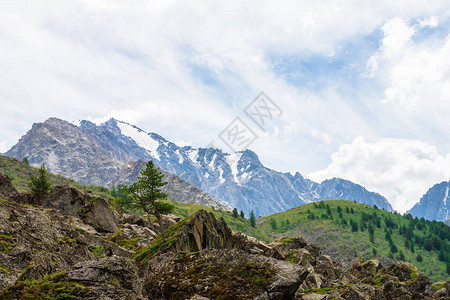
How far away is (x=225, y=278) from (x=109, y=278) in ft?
22.9

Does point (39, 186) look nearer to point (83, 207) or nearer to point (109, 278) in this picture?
point (83, 207)

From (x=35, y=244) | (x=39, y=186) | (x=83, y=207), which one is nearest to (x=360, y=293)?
(x=35, y=244)

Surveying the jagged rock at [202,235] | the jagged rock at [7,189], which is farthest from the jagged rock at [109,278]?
the jagged rock at [7,189]

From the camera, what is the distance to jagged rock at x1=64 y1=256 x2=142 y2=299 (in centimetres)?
1507

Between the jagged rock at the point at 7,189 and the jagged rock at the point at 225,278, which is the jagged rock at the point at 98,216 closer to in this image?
the jagged rock at the point at 7,189

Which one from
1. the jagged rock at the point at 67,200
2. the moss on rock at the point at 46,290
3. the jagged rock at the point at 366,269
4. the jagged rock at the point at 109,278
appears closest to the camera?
the moss on rock at the point at 46,290

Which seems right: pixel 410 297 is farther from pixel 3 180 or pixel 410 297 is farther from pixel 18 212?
pixel 3 180

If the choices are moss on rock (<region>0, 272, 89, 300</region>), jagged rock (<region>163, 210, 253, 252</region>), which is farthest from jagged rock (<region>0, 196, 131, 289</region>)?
jagged rock (<region>163, 210, 253, 252</region>)

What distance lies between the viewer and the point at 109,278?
16094 mm

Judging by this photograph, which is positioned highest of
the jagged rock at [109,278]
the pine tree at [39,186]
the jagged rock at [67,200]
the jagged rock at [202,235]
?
the pine tree at [39,186]

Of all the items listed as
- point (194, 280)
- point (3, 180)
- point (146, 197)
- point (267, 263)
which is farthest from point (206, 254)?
point (3, 180)

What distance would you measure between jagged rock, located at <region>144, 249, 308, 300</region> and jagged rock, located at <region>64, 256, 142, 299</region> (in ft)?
7.49

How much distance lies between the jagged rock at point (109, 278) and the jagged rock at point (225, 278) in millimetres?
2284

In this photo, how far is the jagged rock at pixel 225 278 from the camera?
696 inches
